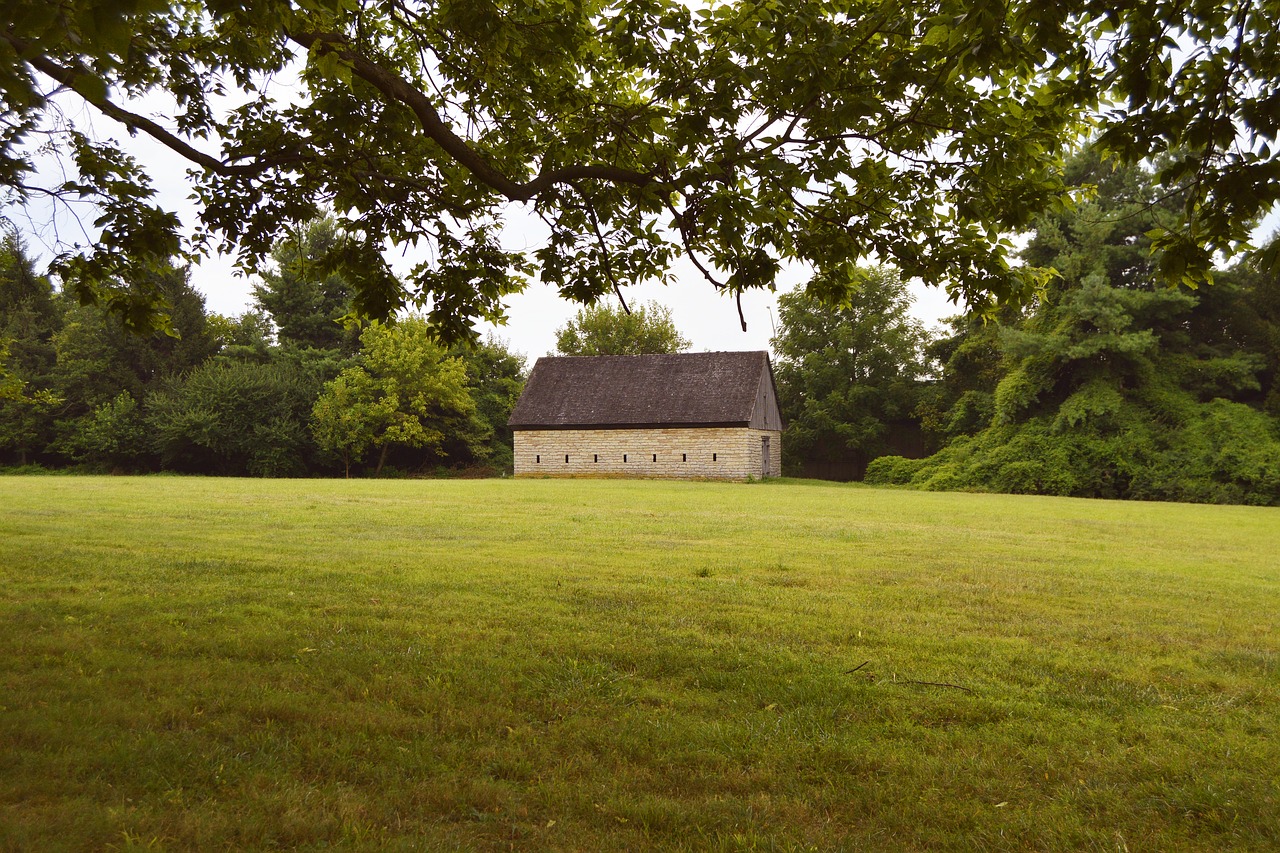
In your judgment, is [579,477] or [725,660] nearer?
[725,660]

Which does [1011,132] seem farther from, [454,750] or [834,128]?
[454,750]

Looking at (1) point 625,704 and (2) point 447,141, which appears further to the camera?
(2) point 447,141

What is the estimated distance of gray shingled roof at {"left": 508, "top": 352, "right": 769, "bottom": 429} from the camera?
4062cm

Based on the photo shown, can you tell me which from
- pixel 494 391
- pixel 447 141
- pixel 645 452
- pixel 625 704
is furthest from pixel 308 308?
pixel 625 704

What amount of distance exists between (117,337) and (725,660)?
52.4m

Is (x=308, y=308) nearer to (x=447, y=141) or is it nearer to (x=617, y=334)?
(x=617, y=334)

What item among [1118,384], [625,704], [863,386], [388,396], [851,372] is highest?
[851,372]

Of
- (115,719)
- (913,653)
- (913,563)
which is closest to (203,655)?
(115,719)

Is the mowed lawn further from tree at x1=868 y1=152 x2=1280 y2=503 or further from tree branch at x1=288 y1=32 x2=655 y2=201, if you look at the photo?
tree at x1=868 y1=152 x2=1280 y2=503

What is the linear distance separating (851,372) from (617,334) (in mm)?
21493

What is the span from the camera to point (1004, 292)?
21.4 feet

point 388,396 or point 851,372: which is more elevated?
point 851,372

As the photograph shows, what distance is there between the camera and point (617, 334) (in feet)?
209

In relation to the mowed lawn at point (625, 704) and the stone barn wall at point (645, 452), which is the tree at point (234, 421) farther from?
the mowed lawn at point (625, 704)
